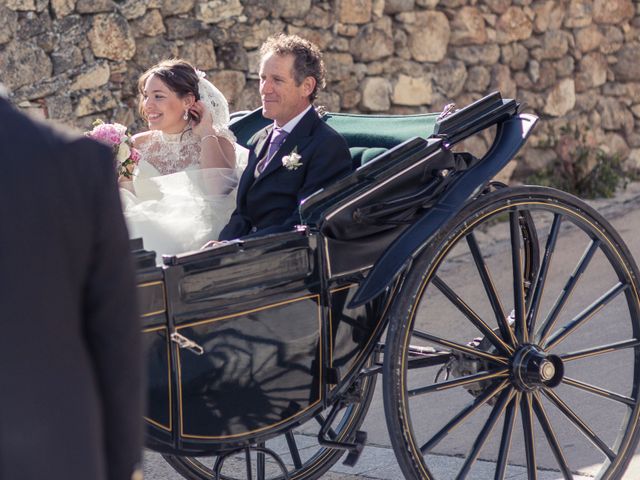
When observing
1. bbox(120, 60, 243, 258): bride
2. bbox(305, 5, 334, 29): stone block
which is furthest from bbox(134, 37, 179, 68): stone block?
bbox(120, 60, 243, 258): bride

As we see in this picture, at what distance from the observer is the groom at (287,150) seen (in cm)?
326

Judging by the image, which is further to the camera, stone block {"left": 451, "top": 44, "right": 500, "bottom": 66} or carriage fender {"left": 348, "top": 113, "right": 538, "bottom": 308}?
stone block {"left": 451, "top": 44, "right": 500, "bottom": 66}

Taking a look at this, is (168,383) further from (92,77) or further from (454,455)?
(92,77)

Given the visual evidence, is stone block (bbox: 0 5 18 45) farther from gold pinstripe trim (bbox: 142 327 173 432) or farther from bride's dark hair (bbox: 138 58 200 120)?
gold pinstripe trim (bbox: 142 327 173 432)

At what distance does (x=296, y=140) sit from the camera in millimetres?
3352

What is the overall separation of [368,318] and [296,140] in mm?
622

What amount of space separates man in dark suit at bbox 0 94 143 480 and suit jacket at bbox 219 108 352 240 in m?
1.65

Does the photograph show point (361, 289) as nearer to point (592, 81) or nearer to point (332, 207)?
point (332, 207)

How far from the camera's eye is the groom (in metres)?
3.26

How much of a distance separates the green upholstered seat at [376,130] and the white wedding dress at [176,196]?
43 centimetres

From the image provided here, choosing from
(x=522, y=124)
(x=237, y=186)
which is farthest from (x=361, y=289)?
(x=237, y=186)

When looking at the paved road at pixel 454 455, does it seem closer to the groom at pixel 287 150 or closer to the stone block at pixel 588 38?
the groom at pixel 287 150

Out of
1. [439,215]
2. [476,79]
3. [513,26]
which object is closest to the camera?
[439,215]

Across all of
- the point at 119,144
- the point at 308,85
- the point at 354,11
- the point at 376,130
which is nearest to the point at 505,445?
the point at 376,130
